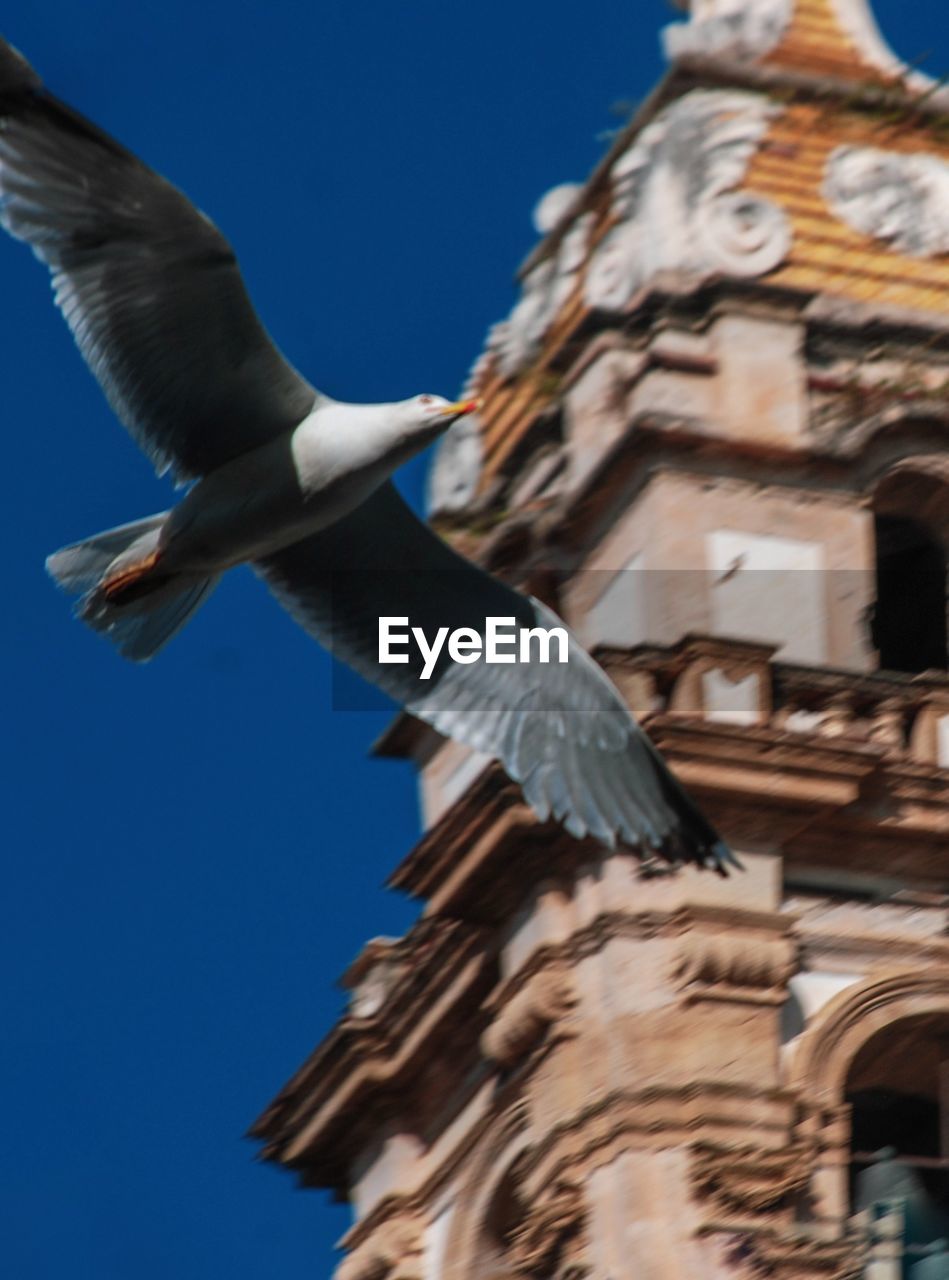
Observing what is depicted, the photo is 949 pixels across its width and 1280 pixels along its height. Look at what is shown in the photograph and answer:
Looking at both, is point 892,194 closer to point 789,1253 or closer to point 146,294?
point 789,1253

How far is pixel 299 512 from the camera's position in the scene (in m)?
21.7

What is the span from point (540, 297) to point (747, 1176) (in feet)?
27.0

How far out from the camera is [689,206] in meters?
32.3

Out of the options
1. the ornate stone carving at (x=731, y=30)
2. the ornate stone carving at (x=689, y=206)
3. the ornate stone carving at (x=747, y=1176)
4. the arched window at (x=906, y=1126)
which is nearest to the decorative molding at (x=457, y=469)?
the ornate stone carving at (x=689, y=206)

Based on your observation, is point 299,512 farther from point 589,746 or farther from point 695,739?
point 695,739

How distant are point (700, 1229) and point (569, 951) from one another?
2.21 meters

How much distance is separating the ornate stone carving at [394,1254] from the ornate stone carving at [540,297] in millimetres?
5601

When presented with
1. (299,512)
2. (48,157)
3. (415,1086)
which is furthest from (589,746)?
(415,1086)

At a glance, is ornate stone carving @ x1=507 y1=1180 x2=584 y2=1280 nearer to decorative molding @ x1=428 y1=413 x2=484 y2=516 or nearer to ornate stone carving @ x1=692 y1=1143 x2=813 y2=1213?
ornate stone carving @ x1=692 y1=1143 x2=813 y2=1213

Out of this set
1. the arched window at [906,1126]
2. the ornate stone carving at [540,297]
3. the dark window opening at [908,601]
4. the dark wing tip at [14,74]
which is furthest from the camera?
the ornate stone carving at [540,297]

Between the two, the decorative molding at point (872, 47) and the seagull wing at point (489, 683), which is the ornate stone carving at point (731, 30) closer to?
the decorative molding at point (872, 47)

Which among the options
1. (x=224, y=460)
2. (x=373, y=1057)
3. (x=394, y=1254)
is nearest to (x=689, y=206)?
(x=373, y=1057)

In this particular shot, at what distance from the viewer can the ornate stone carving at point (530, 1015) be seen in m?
28.6

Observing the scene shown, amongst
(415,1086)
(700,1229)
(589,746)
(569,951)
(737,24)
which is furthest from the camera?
(737,24)
